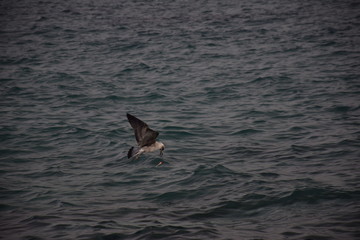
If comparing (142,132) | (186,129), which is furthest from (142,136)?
(186,129)

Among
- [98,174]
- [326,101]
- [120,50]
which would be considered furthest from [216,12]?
[98,174]

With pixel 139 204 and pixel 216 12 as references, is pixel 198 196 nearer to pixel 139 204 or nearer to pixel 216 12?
pixel 139 204

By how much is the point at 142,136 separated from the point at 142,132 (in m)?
0.19

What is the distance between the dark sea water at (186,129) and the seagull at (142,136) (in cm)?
99

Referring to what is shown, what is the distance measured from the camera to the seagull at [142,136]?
9617mm

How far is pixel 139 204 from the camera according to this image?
10250 millimetres

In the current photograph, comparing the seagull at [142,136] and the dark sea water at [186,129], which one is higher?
the seagull at [142,136]

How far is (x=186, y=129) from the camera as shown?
14.7 meters

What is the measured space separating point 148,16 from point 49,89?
15.0 m

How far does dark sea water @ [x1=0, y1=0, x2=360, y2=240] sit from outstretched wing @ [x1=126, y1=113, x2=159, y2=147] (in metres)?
1.17

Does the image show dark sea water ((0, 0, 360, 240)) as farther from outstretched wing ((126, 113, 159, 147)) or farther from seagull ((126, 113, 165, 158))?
outstretched wing ((126, 113, 159, 147))

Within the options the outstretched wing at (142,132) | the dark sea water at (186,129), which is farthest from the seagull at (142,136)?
the dark sea water at (186,129)

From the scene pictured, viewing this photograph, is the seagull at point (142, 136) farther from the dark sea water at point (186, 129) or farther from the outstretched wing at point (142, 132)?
the dark sea water at point (186, 129)

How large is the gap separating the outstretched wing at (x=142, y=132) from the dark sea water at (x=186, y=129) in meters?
1.17
